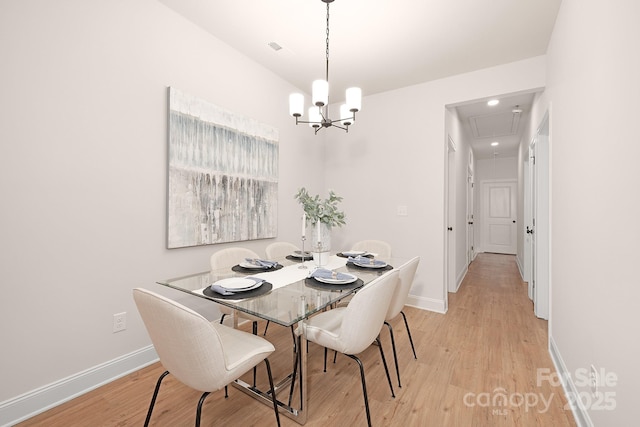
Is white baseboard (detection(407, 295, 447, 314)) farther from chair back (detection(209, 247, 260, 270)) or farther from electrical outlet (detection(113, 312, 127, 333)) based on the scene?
electrical outlet (detection(113, 312, 127, 333))

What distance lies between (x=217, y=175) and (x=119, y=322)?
1331 millimetres

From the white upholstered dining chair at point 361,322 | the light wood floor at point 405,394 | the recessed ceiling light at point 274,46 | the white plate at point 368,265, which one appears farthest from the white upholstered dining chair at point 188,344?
the recessed ceiling light at point 274,46

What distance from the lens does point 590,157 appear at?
151cm

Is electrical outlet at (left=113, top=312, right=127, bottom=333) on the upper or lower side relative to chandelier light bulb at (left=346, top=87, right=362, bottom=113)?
lower

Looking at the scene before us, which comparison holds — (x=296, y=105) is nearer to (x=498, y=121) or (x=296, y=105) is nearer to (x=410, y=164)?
Result: (x=410, y=164)

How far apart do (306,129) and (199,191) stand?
182 centimetres

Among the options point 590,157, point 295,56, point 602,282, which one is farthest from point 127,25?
point 602,282

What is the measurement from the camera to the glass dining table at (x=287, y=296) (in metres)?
1.32

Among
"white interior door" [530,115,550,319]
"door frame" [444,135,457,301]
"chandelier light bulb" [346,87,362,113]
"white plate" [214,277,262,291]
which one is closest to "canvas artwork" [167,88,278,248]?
"white plate" [214,277,262,291]

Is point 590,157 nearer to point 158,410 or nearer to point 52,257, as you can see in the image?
point 158,410

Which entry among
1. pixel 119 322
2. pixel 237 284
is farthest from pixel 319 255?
pixel 119 322

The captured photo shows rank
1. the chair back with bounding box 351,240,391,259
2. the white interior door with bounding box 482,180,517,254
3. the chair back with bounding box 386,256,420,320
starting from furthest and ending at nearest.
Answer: the white interior door with bounding box 482,180,517,254, the chair back with bounding box 351,240,391,259, the chair back with bounding box 386,256,420,320

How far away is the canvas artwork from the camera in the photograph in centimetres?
232

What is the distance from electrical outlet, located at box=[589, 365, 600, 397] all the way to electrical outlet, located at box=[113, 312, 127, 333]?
107 inches
